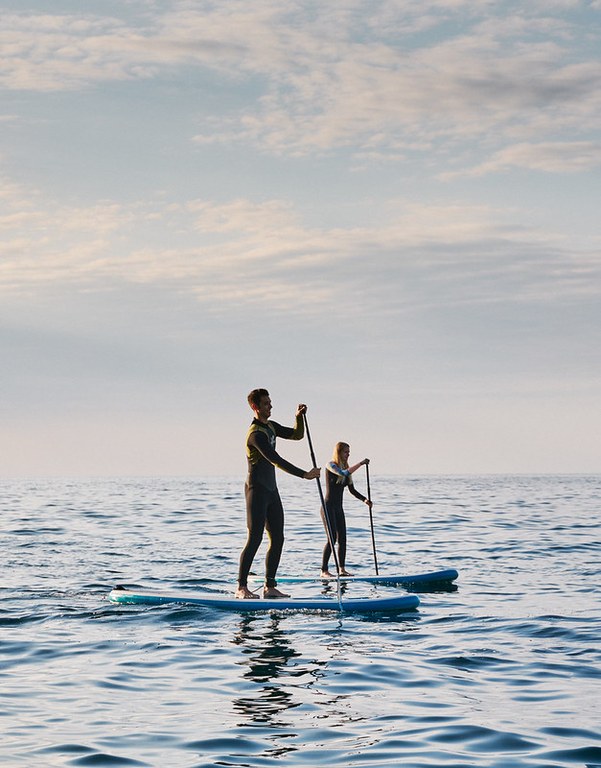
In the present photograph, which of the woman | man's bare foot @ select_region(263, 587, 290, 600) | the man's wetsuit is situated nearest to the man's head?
the man's wetsuit

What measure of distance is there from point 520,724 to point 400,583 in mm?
8592

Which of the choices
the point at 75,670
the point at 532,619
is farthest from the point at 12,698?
the point at 532,619

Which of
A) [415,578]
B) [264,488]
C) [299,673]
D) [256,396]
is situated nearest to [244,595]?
[264,488]

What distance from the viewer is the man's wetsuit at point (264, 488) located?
14.0 m

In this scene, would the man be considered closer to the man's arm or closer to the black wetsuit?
the man's arm

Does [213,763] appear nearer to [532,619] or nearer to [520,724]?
[520,724]

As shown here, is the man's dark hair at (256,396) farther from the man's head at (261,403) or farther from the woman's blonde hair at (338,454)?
the woman's blonde hair at (338,454)

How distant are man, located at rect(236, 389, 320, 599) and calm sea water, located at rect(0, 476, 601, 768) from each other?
87 centimetres

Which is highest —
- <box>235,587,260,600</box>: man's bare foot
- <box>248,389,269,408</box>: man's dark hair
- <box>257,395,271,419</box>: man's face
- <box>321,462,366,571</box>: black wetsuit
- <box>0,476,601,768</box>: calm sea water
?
<box>248,389,269,408</box>: man's dark hair

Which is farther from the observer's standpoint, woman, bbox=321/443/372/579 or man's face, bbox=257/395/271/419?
woman, bbox=321/443/372/579

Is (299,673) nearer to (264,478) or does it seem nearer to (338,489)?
(264,478)

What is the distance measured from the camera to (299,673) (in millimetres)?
10438

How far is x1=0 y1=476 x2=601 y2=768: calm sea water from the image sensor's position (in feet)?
25.8

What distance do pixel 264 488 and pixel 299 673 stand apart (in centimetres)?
404
